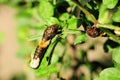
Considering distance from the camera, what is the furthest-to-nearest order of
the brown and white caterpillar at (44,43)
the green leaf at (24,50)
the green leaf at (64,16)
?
the green leaf at (24,50) → the green leaf at (64,16) → the brown and white caterpillar at (44,43)

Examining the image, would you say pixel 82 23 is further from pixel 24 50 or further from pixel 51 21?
pixel 24 50

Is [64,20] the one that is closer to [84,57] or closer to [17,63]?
[84,57]

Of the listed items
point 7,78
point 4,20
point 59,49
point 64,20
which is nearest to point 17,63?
point 7,78

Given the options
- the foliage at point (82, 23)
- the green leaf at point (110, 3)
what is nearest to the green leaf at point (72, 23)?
the foliage at point (82, 23)

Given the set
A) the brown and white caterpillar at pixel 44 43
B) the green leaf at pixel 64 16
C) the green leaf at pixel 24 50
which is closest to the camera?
the brown and white caterpillar at pixel 44 43

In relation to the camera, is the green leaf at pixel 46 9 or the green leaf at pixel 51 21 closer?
the green leaf at pixel 51 21

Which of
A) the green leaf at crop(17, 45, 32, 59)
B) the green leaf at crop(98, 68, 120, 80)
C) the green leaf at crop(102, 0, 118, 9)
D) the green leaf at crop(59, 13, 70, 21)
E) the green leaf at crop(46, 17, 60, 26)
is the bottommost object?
the green leaf at crop(17, 45, 32, 59)

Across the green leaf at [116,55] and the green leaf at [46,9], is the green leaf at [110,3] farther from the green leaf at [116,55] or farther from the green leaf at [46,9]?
the green leaf at [46,9]

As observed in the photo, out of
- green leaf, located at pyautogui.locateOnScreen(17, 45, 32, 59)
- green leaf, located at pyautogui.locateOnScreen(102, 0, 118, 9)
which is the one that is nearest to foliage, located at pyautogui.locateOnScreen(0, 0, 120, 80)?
green leaf, located at pyautogui.locateOnScreen(102, 0, 118, 9)

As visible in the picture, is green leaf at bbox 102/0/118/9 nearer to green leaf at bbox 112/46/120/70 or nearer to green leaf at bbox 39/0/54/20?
green leaf at bbox 112/46/120/70

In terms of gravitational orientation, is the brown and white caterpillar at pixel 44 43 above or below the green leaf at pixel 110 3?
below

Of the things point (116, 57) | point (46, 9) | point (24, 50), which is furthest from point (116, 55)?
point (24, 50)
